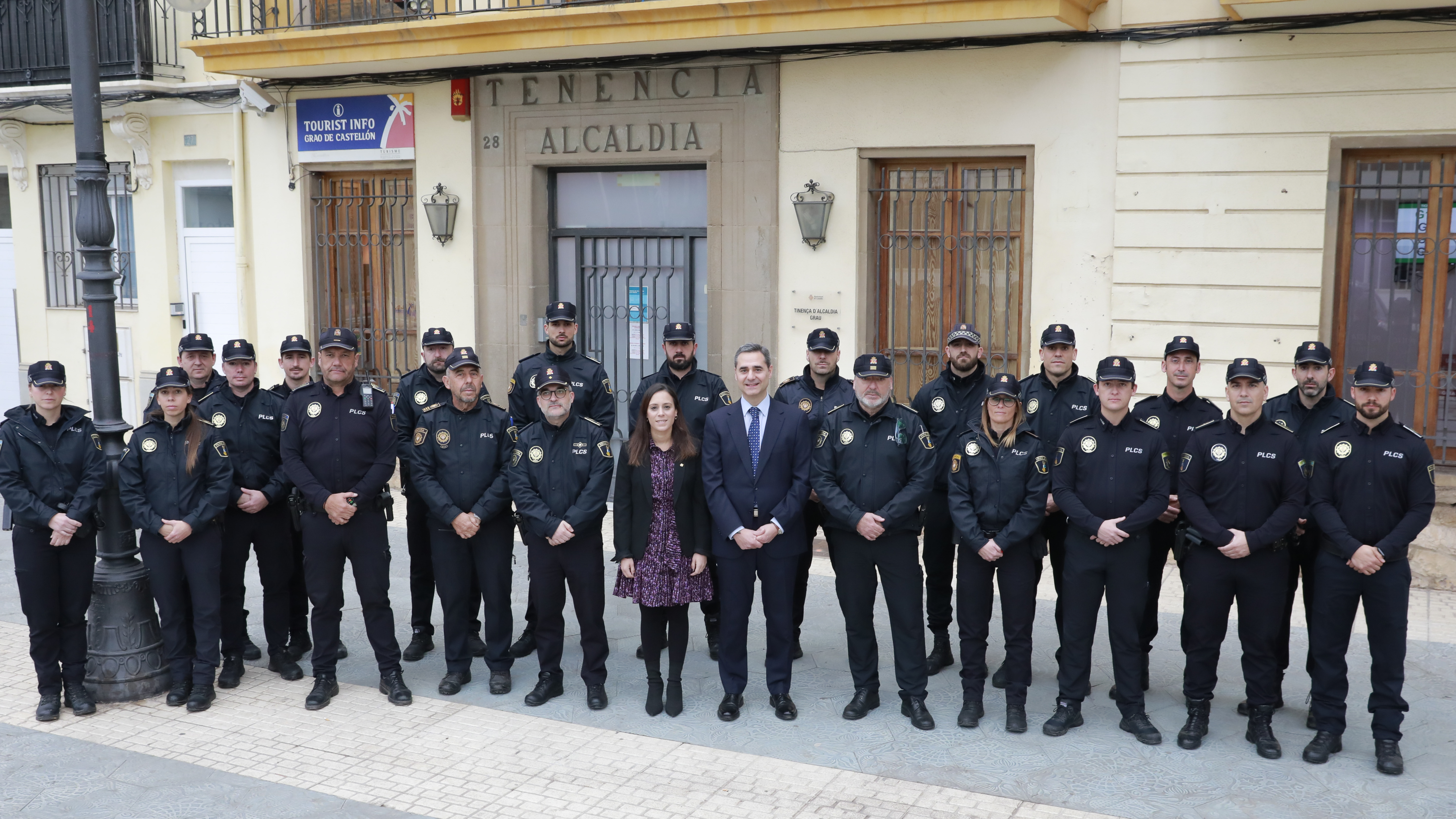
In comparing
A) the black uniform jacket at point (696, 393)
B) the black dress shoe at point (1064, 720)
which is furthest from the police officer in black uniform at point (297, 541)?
the black dress shoe at point (1064, 720)

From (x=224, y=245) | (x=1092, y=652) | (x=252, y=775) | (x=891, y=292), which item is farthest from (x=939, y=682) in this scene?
(x=224, y=245)

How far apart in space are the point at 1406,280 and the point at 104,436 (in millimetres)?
8696

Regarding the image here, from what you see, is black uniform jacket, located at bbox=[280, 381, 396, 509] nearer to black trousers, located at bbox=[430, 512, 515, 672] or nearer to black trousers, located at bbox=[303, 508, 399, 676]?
black trousers, located at bbox=[303, 508, 399, 676]

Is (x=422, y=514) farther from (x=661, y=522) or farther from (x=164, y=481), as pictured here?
(x=661, y=522)

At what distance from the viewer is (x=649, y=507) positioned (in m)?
6.55

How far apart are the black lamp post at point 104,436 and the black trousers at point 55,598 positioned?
14 centimetres

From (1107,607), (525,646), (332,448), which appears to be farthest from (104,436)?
(1107,607)

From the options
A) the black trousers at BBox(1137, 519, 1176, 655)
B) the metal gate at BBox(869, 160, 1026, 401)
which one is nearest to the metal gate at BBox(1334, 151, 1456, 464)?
the metal gate at BBox(869, 160, 1026, 401)

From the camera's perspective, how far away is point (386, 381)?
42.8 feet

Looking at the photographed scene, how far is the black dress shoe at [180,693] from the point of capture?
682 cm

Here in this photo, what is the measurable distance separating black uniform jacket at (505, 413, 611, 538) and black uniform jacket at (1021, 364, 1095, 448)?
2.35m

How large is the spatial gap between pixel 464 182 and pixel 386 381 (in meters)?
2.32

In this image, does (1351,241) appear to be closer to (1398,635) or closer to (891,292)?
(891,292)

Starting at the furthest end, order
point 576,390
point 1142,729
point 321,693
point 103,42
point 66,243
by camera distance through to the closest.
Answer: point 66,243, point 103,42, point 576,390, point 321,693, point 1142,729
